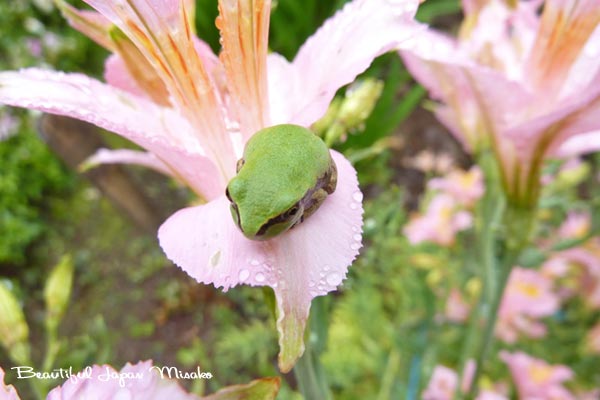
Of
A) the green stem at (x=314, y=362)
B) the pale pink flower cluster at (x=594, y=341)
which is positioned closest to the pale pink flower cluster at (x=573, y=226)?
the pale pink flower cluster at (x=594, y=341)

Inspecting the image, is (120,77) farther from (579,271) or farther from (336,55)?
(579,271)

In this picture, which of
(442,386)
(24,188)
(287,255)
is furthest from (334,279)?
(24,188)

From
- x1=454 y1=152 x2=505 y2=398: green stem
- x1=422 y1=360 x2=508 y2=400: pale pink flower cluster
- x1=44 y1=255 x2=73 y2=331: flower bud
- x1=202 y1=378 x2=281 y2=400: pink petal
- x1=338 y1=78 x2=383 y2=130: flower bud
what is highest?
x1=338 y1=78 x2=383 y2=130: flower bud

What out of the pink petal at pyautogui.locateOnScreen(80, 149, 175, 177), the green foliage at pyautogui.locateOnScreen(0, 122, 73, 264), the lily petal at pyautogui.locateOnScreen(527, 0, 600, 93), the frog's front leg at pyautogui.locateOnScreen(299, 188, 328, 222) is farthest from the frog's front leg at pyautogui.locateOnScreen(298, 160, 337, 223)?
the green foliage at pyautogui.locateOnScreen(0, 122, 73, 264)

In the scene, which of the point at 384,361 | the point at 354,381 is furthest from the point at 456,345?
the point at 384,361

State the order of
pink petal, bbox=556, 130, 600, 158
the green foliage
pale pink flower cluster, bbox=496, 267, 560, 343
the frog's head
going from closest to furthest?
the frog's head < pink petal, bbox=556, 130, 600, 158 < pale pink flower cluster, bbox=496, 267, 560, 343 < the green foliage

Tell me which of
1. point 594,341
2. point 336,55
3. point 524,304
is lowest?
point 594,341

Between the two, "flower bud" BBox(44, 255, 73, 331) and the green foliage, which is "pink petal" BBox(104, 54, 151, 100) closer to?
"flower bud" BBox(44, 255, 73, 331)

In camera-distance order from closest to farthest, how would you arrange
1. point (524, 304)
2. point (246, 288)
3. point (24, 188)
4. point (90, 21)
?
point (90, 21) → point (246, 288) → point (524, 304) → point (24, 188)
